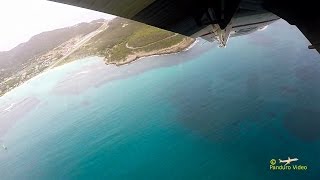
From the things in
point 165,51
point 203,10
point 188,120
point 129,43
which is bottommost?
point 188,120

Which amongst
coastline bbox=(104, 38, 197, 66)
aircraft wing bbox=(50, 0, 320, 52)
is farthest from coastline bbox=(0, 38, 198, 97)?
aircraft wing bbox=(50, 0, 320, 52)

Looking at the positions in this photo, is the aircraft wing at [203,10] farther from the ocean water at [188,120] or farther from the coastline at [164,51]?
the coastline at [164,51]

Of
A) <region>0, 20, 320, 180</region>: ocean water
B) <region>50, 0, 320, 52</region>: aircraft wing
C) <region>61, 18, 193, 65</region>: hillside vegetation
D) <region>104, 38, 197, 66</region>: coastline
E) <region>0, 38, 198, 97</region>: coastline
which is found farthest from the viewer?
<region>61, 18, 193, 65</region>: hillside vegetation

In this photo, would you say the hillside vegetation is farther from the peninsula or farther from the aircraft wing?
the aircraft wing

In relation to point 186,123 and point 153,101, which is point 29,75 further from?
point 186,123

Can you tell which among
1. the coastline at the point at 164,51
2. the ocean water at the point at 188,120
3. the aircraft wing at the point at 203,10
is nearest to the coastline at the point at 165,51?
the coastline at the point at 164,51

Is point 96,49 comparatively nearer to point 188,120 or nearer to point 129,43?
point 129,43

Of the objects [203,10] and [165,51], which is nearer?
[203,10]

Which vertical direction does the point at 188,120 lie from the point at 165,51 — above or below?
below

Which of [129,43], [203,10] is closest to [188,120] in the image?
[203,10]
